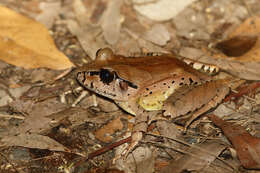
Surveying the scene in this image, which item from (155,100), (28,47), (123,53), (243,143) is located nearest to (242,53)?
(155,100)

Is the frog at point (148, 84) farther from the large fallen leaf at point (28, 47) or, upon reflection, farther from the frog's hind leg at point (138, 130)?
the large fallen leaf at point (28, 47)

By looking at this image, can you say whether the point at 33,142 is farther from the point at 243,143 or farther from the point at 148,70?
the point at 243,143

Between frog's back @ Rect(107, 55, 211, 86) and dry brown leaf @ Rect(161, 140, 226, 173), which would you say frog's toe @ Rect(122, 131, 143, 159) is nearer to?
dry brown leaf @ Rect(161, 140, 226, 173)

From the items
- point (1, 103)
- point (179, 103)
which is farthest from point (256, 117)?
point (1, 103)

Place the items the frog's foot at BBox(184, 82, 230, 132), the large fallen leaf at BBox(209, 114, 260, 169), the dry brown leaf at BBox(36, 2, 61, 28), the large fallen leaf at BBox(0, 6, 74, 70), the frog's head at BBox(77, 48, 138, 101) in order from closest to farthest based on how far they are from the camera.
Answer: the large fallen leaf at BBox(209, 114, 260, 169) → the frog's foot at BBox(184, 82, 230, 132) → the frog's head at BBox(77, 48, 138, 101) → the large fallen leaf at BBox(0, 6, 74, 70) → the dry brown leaf at BBox(36, 2, 61, 28)

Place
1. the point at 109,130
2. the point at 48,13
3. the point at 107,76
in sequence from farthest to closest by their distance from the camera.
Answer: the point at 48,13
the point at 109,130
the point at 107,76

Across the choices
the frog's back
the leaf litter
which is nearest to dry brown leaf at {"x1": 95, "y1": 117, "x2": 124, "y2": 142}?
the leaf litter

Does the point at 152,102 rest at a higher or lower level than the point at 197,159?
higher
